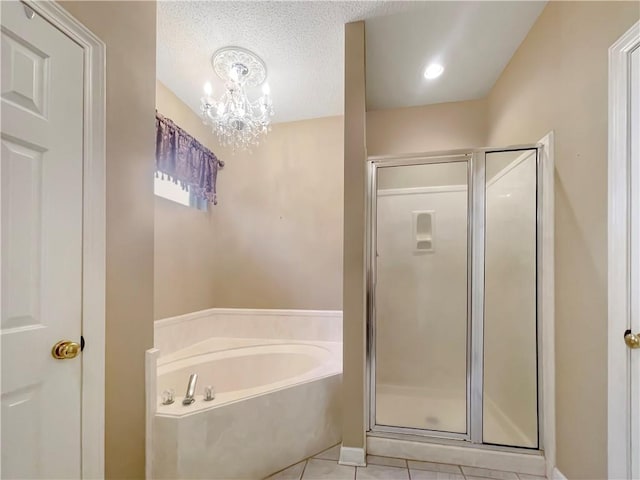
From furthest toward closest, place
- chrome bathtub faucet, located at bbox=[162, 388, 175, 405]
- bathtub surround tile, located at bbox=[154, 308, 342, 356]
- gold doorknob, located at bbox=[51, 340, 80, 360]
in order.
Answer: bathtub surround tile, located at bbox=[154, 308, 342, 356] → chrome bathtub faucet, located at bbox=[162, 388, 175, 405] → gold doorknob, located at bbox=[51, 340, 80, 360]

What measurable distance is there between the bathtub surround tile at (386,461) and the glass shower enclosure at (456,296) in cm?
15

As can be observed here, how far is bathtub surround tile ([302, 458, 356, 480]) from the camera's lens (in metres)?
1.56

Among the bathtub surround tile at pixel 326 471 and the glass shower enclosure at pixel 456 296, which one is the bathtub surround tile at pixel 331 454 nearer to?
the bathtub surround tile at pixel 326 471

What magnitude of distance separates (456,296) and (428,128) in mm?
1752

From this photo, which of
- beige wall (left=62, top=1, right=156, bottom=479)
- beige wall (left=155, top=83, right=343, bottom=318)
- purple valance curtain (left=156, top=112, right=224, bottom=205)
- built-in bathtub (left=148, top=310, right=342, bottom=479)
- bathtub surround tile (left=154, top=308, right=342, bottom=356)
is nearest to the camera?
beige wall (left=62, top=1, right=156, bottom=479)

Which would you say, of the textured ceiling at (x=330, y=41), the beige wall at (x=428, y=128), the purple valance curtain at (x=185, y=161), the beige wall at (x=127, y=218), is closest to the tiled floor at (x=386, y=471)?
the beige wall at (x=127, y=218)

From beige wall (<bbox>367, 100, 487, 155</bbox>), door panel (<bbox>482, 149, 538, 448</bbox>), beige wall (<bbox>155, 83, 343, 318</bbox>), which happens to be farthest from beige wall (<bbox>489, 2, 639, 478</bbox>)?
beige wall (<bbox>155, 83, 343, 318</bbox>)

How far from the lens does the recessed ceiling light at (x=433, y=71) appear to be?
2240mm

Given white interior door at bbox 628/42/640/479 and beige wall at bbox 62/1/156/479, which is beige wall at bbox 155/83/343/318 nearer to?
beige wall at bbox 62/1/156/479

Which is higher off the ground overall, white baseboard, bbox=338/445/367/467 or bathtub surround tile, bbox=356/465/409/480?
white baseboard, bbox=338/445/367/467

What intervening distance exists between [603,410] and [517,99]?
201 centimetres

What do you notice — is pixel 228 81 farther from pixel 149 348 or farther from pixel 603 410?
pixel 603 410

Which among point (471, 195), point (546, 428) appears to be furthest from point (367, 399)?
point (471, 195)

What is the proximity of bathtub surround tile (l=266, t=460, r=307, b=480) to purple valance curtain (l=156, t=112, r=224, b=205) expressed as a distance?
2.21 metres
